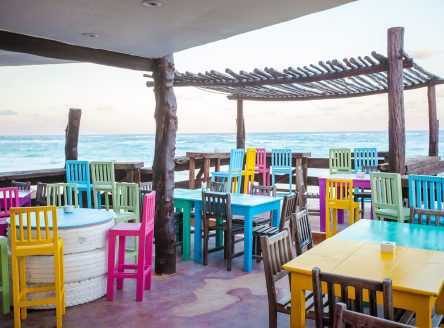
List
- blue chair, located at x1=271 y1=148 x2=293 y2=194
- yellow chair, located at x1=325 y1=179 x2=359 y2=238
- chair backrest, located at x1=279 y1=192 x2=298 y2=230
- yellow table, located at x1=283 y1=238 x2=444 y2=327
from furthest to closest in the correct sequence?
1. blue chair, located at x1=271 y1=148 x2=293 y2=194
2. yellow chair, located at x1=325 y1=179 x2=359 y2=238
3. chair backrest, located at x1=279 y1=192 x2=298 y2=230
4. yellow table, located at x1=283 y1=238 x2=444 y2=327

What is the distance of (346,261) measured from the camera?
8.71 feet

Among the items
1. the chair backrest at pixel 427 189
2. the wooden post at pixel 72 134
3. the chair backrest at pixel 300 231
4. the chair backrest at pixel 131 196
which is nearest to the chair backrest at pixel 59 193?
the chair backrest at pixel 131 196

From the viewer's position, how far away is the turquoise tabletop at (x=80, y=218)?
13.1 ft

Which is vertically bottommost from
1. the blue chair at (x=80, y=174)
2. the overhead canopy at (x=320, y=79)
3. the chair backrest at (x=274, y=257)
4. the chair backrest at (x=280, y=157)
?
the chair backrest at (x=274, y=257)

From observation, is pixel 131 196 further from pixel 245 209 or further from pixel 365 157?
pixel 365 157

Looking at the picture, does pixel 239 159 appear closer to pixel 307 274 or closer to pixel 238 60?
pixel 307 274

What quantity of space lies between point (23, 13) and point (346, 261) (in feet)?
9.80

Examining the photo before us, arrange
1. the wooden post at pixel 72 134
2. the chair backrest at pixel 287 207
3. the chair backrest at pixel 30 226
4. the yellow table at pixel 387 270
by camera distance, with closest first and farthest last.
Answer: the yellow table at pixel 387 270
the chair backrest at pixel 30 226
the chair backrest at pixel 287 207
the wooden post at pixel 72 134

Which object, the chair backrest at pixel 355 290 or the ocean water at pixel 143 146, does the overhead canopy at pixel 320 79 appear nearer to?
the chair backrest at pixel 355 290

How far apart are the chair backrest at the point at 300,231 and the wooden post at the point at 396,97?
3.46 m

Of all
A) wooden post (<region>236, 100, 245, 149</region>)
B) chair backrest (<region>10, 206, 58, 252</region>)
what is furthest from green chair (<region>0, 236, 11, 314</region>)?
wooden post (<region>236, 100, 245, 149</region>)

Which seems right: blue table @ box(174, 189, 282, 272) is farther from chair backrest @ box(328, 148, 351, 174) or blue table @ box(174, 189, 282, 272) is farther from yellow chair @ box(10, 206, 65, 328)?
chair backrest @ box(328, 148, 351, 174)

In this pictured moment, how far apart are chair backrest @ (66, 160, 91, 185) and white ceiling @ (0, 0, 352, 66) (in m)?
3.88

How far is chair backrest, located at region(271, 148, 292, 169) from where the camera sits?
984 cm
